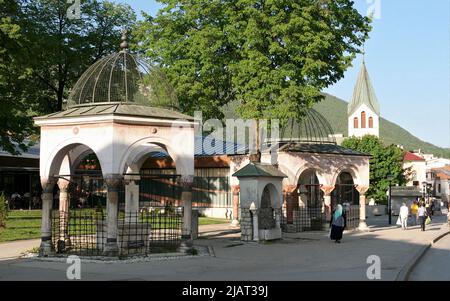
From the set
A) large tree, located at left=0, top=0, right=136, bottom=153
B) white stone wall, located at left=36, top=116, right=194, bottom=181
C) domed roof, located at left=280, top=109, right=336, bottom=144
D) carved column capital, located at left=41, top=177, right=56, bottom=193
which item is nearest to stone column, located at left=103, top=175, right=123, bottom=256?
white stone wall, located at left=36, top=116, right=194, bottom=181

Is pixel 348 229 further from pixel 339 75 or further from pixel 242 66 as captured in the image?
pixel 242 66

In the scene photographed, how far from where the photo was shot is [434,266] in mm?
17188

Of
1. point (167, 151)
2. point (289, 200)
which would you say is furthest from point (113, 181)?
point (289, 200)

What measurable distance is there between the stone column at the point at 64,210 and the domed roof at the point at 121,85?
2977mm

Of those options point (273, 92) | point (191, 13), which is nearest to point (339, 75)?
point (273, 92)

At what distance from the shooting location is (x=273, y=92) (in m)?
25.6

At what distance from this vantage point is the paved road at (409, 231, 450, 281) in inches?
576

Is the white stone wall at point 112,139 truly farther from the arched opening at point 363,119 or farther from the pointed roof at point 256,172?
the arched opening at point 363,119

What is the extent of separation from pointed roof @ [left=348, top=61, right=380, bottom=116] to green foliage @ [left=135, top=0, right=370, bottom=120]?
90.7 metres

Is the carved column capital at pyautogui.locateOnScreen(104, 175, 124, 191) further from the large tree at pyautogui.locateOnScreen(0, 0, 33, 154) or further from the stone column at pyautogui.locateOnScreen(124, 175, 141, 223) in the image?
the large tree at pyautogui.locateOnScreen(0, 0, 33, 154)

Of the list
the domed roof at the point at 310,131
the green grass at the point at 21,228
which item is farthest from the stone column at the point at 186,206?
the domed roof at the point at 310,131

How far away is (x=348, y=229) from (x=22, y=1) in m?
23.8

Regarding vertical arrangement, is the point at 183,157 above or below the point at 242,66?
below

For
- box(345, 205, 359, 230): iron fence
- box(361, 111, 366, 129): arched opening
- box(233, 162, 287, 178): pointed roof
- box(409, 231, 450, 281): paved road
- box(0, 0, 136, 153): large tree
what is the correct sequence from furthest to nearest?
box(361, 111, 366, 129): arched opening, box(345, 205, 359, 230): iron fence, box(0, 0, 136, 153): large tree, box(233, 162, 287, 178): pointed roof, box(409, 231, 450, 281): paved road
